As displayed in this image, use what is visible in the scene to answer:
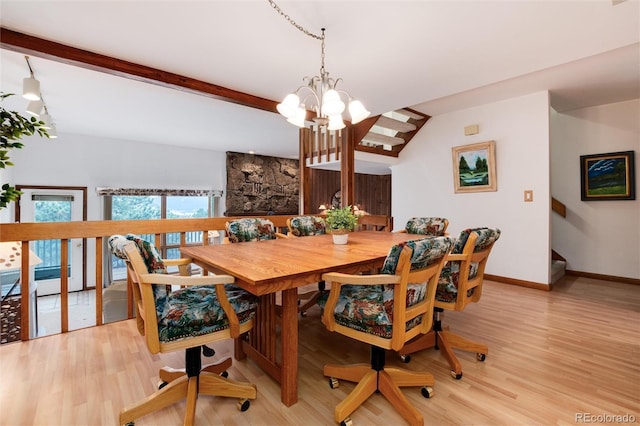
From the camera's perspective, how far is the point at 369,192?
8016mm

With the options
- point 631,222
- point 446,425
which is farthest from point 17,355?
point 631,222

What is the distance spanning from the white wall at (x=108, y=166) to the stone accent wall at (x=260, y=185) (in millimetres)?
284

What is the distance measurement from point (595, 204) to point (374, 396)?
4.49 metres

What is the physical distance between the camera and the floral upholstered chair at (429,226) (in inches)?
119

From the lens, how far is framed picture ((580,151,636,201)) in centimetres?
379

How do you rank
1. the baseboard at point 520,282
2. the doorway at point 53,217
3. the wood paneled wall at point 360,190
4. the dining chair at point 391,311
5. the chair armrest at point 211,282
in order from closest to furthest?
the chair armrest at point 211,282 → the dining chair at point 391,311 → the baseboard at point 520,282 → the doorway at point 53,217 → the wood paneled wall at point 360,190

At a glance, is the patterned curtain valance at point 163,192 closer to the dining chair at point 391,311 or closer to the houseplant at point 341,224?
the houseplant at point 341,224

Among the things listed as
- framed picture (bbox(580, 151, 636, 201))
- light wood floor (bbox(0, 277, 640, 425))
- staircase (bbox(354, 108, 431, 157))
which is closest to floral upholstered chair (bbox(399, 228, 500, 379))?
light wood floor (bbox(0, 277, 640, 425))

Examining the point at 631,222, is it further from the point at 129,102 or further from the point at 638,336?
the point at 129,102

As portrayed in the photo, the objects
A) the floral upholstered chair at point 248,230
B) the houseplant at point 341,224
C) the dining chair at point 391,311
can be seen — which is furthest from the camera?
the floral upholstered chair at point 248,230

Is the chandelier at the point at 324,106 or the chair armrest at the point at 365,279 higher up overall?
the chandelier at the point at 324,106

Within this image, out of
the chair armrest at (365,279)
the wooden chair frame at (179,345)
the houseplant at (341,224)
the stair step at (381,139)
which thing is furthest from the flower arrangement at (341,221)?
the stair step at (381,139)

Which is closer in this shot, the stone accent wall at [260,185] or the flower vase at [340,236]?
the flower vase at [340,236]

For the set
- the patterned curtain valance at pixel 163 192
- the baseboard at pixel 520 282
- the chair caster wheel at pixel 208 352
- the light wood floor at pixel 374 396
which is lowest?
the light wood floor at pixel 374 396
